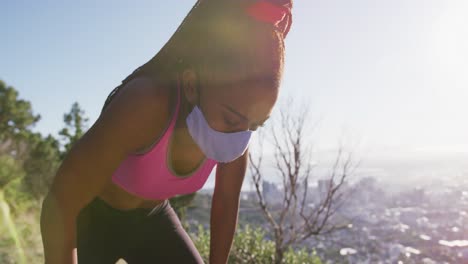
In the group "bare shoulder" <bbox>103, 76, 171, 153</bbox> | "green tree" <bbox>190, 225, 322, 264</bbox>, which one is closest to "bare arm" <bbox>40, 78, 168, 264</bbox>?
"bare shoulder" <bbox>103, 76, 171, 153</bbox>

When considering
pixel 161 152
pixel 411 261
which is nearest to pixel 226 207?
pixel 161 152

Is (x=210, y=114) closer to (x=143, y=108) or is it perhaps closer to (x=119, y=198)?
(x=143, y=108)

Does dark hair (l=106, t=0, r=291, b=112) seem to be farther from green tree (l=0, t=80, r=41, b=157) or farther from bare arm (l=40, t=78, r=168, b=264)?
green tree (l=0, t=80, r=41, b=157)

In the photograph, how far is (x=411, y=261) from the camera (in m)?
12.5

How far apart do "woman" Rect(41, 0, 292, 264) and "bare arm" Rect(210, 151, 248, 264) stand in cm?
17

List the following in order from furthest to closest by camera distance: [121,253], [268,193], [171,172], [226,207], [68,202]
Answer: [268,193] < [226,207] < [121,253] < [171,172] < [68,202]

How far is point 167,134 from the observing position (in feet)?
4.16

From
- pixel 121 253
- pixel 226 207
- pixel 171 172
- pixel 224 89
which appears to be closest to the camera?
pixel 224 89

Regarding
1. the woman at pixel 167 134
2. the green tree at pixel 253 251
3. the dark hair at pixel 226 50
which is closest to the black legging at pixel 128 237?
the woman at pixel 167 134

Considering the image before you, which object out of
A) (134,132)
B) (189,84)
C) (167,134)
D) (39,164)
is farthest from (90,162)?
(39,164)

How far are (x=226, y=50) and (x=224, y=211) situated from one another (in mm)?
845

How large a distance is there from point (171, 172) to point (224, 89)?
37 cm

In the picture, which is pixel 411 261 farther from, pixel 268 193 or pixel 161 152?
pixel 161 152

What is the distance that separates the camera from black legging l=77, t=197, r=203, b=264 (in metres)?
1.60
